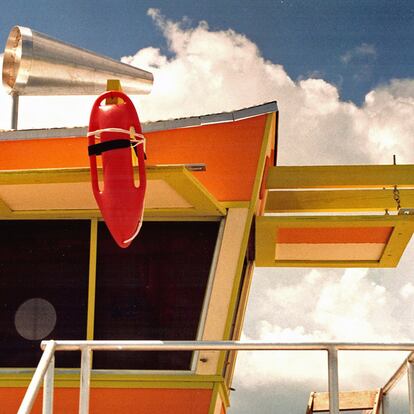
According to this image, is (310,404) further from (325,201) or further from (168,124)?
(168,124)

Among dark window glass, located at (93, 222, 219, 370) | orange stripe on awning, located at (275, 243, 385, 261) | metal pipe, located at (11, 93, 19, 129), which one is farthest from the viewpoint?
orange stripe on awning, located at (275, 243, 385, 261)

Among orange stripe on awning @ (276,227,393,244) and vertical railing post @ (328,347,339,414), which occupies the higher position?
orange stripe on awning @ (276,227,393,244)

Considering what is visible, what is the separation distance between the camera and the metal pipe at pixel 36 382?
4688mm

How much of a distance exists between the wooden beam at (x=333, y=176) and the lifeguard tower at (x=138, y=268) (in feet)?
2.58

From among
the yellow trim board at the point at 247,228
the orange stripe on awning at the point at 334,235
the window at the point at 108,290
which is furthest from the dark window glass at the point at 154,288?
the orange stripe on awning at the point at 334,235

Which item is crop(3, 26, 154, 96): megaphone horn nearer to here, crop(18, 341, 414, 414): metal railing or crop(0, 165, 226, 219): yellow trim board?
crop(0, 165, 226, 219): yellow trim board

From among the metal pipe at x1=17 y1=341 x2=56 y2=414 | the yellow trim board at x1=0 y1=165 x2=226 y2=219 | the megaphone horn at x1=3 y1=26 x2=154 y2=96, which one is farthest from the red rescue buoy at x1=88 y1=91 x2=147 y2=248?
the megaphone horn at x1=3 y1=26 x2=154 y2=96

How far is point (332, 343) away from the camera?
5.31 m

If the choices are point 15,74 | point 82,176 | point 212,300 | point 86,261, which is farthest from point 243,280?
point 15,74

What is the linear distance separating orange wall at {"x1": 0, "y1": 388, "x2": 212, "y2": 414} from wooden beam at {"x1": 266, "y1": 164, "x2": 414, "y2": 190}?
2.58 m

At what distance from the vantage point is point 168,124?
8289 millimetres

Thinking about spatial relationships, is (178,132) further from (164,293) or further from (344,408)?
(344,408)

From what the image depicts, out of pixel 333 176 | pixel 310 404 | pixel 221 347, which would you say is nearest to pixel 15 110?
pixel 333 176

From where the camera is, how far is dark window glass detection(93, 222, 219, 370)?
318 inches
